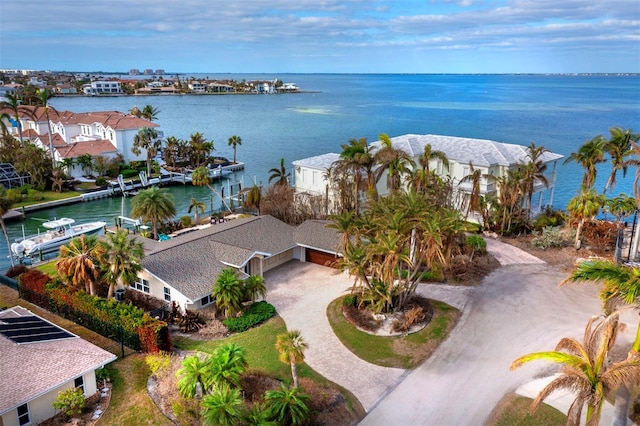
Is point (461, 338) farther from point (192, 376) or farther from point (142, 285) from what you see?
point (142, 285)

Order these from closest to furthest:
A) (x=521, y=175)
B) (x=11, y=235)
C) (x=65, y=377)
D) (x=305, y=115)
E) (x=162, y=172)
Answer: (x=65, y=377) < (x=521, y=175) < (x=11, y=235) < (x=162, y=172) < (x=305, y=115)

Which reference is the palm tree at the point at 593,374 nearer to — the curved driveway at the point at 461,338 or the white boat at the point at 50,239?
the curved driveway at the point at 461,338

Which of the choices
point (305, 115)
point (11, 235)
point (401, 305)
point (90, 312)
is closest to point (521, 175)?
point (401, 305)

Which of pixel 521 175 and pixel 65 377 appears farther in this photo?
pixel 521 175

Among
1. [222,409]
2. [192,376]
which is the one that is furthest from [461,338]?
[192,376]

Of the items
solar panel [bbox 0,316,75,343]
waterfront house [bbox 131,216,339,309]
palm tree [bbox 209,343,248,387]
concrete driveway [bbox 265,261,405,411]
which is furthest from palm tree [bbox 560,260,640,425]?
solar panel [bbox 0,316,75,343]

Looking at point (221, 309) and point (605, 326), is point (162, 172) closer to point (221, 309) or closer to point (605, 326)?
point (221, 309)

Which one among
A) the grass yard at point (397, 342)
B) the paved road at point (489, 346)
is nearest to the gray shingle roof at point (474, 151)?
the paved road at point (489, 346)

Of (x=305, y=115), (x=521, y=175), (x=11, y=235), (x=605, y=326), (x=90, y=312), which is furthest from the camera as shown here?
(x=305, y=115)
